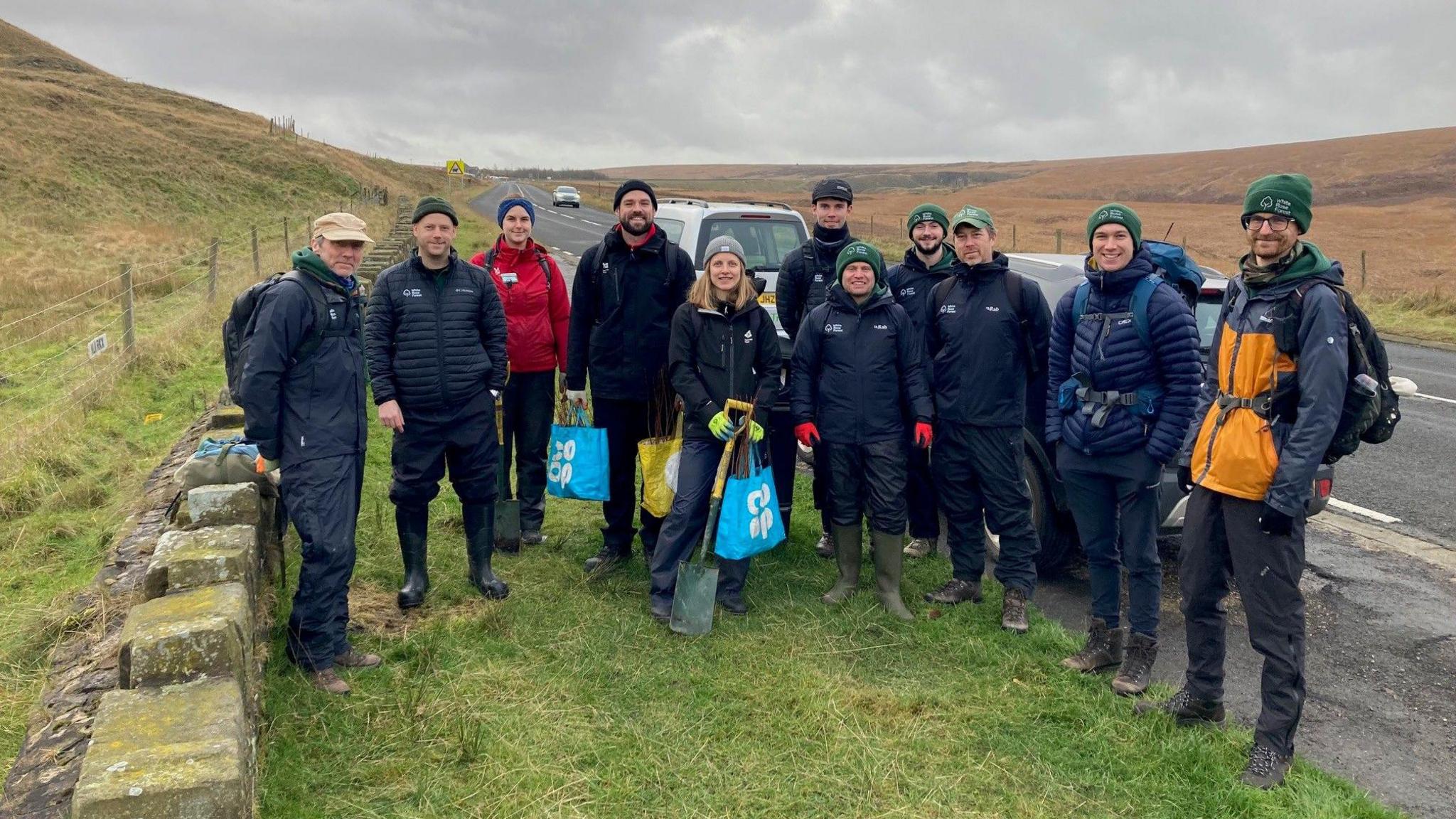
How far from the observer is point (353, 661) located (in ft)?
13.0

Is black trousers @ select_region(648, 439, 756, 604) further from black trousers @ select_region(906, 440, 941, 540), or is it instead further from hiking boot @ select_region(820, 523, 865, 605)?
black trousers @ select_region(906, 440, 941, 540)

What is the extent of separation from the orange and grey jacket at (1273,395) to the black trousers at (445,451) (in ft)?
10.3

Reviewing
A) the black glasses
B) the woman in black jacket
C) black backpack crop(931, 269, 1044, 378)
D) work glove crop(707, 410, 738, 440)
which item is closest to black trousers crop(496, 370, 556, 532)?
the woman in black jacket

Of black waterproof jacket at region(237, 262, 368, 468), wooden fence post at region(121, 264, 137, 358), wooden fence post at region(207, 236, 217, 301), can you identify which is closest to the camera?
black waterproof jacket at region(237, 262, 368, 468)

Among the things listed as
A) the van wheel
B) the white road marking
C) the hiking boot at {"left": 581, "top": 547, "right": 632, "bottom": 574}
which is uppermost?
the van wheel

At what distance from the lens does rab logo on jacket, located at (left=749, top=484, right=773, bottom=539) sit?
4.50 metres

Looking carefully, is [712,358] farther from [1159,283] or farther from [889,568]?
[1159,283]

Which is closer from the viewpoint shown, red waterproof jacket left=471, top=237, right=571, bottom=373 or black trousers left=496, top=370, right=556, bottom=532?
red waterproof jacket left=471, top=237, right=571, bottom=373

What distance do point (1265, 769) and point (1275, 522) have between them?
2.87 ft

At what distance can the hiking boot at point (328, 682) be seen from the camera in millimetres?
3725

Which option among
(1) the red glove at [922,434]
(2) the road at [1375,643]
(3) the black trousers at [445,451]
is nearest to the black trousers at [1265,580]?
(2) the road at [1375,643]

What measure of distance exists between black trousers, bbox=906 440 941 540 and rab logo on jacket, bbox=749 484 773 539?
98cm

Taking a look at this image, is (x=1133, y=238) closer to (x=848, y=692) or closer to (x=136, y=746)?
(x=848, y=692)

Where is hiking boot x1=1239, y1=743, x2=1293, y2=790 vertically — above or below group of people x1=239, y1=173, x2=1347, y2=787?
below
